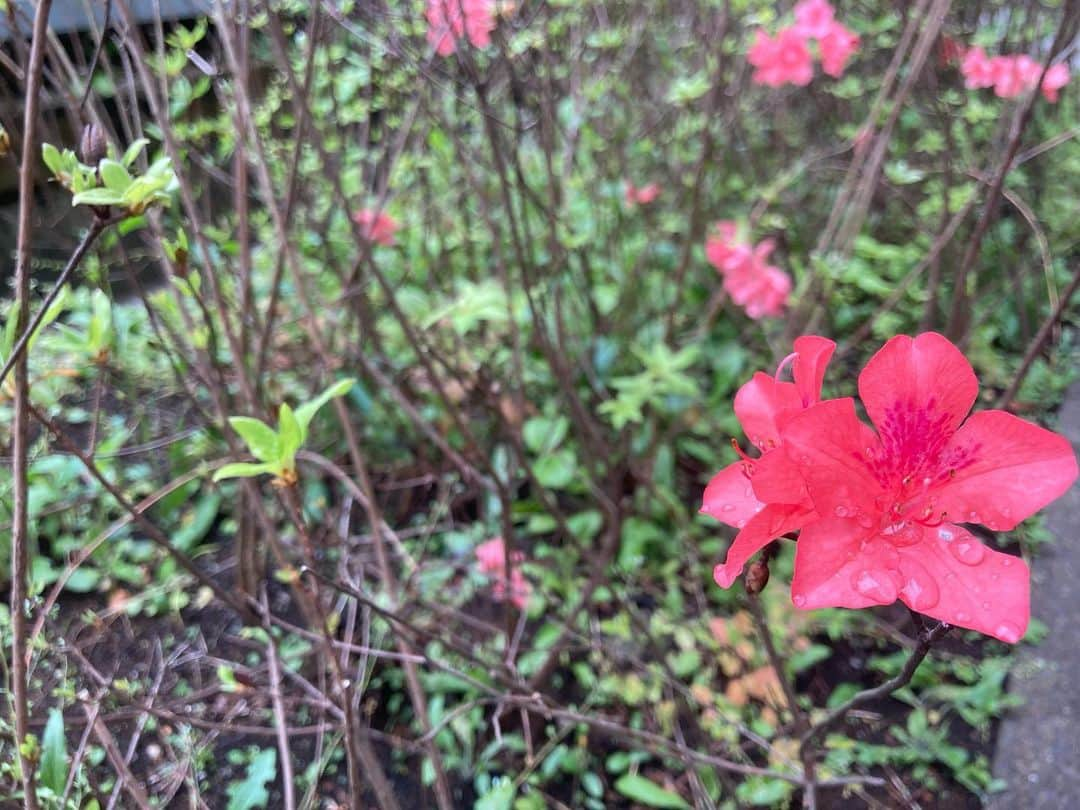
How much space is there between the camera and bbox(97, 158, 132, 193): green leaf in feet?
2.38

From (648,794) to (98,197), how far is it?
127 cm

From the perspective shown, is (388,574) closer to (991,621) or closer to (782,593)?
(782,593)

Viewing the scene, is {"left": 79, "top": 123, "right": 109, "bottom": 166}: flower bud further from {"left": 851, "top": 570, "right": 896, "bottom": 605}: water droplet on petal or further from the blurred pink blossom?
the blurred pink blossom

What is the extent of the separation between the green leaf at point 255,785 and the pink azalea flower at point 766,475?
37.2 inches

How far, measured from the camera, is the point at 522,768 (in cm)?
148

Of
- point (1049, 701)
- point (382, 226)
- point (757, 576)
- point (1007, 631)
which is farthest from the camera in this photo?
point (382, 226)

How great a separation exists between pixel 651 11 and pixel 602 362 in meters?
1.14

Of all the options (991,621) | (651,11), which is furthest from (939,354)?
(651,11)

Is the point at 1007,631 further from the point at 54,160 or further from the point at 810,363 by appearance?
the point at 54,160

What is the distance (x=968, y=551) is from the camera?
58cm

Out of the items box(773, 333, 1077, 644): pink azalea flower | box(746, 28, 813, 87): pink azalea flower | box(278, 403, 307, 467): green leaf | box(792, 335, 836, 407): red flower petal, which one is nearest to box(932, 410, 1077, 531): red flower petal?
box(773, 333, 1077, 644): pink azalea flower

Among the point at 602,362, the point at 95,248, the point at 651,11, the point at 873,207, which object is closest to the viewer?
the point at 95,248

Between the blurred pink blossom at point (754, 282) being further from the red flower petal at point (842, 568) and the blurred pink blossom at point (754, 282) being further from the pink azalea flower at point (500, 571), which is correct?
the red flower petal at point (842, 568)

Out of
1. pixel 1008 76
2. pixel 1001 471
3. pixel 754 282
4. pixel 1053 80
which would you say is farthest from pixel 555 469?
pixel 1053 80
